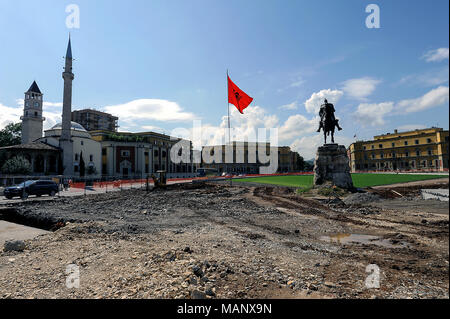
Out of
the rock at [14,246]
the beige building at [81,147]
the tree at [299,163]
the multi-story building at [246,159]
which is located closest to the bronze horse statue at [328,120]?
the rock at [14,246]

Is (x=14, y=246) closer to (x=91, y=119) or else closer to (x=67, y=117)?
(x=67, y=117)

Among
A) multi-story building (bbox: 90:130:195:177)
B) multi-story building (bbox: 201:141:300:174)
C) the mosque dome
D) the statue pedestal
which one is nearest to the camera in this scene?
the statue pedestal

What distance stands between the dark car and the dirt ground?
10.1 meters

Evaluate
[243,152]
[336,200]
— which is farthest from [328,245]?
[243,152]

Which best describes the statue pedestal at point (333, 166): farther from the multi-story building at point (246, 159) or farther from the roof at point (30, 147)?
the multi-story building at point (246, 159)

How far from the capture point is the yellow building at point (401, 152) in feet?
208

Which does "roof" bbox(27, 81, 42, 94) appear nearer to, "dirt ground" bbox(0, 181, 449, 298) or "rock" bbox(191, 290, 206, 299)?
"dirt ground" bbox(0, 181, 449, 298)

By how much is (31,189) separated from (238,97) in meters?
19.7

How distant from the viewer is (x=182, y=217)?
1327 cm

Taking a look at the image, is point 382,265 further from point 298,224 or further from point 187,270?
point 298,224

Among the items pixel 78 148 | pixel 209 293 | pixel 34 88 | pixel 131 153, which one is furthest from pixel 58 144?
pixel 209 293

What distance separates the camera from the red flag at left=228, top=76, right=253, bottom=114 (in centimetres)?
1964

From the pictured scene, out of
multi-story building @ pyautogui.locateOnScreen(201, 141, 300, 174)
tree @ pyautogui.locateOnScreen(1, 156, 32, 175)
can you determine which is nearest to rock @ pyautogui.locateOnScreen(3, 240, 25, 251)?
tree @ pyautogui.locateOnScreen(1, 156, 32, 175)

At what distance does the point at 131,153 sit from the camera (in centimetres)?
6347
